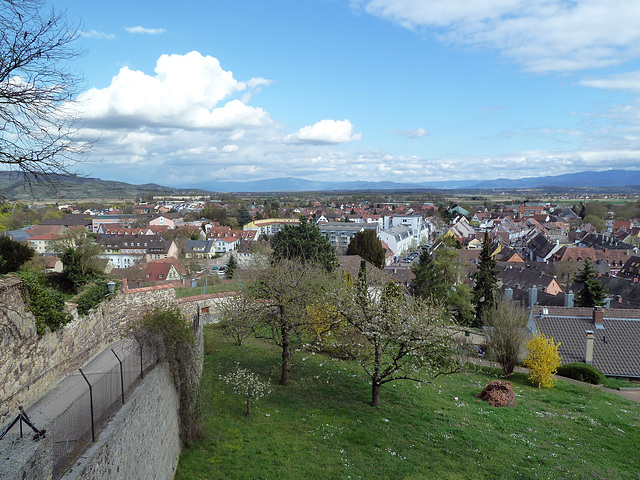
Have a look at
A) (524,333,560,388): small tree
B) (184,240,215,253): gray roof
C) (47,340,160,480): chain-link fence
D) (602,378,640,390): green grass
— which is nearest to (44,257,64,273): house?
(47,340,160,480): chain-link fence

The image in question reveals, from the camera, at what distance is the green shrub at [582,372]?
22016 mm

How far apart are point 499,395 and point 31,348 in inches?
643

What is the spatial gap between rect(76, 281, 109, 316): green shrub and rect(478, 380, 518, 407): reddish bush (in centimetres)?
1519

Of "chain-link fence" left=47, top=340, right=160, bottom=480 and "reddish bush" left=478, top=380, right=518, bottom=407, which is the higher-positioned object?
"chain-link fence" left=47, top=340, right=160, bottom=480

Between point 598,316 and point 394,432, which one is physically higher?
point 598,316

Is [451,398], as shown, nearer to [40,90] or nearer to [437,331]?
[437,331]

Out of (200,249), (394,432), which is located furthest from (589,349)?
(200,249)

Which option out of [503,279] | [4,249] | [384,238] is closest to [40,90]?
[4,249]

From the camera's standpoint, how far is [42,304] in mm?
10062

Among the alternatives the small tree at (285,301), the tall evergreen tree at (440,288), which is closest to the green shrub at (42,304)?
the small tree at (285,301)

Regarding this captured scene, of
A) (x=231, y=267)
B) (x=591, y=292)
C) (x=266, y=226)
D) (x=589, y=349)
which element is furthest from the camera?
(x=266, y=226)

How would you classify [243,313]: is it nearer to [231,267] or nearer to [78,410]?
[78,410]

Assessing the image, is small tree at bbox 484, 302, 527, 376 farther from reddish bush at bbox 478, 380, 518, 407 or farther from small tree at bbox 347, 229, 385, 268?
small tree at bbox 347, 229, 385, 268

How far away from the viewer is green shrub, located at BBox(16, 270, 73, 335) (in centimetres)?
980
